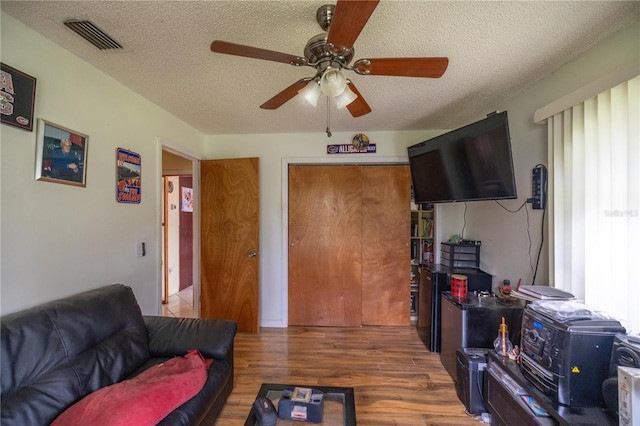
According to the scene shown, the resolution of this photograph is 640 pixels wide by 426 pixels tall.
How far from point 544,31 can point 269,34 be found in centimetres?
149

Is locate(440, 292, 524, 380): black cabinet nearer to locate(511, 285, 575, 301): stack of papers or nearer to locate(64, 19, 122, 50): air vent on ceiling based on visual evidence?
locate(511, 285, 575, 301): stack of papers

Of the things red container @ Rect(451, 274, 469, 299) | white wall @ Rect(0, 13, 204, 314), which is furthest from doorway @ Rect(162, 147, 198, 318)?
red container @ Rect(451, 274, 469, 299)

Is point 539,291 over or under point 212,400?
over

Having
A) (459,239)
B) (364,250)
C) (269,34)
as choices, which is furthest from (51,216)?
(459,239)

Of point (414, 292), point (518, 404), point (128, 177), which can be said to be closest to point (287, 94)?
point (128, 177)

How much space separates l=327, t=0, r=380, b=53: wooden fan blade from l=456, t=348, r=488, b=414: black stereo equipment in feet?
6.89

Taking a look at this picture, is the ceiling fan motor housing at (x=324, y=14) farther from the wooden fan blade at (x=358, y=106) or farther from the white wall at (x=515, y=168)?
the white wall at (x=515, y=168)

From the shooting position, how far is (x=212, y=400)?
4.74ft

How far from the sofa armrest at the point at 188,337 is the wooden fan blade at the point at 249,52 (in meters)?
1.68

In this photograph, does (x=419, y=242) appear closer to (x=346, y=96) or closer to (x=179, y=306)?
(x=346, y=96)

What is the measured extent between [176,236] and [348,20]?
14.5ft

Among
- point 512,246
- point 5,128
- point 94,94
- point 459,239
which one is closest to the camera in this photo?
point 5,128

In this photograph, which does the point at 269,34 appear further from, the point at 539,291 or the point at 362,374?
the point at 362,374

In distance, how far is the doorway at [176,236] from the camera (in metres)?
3.84
